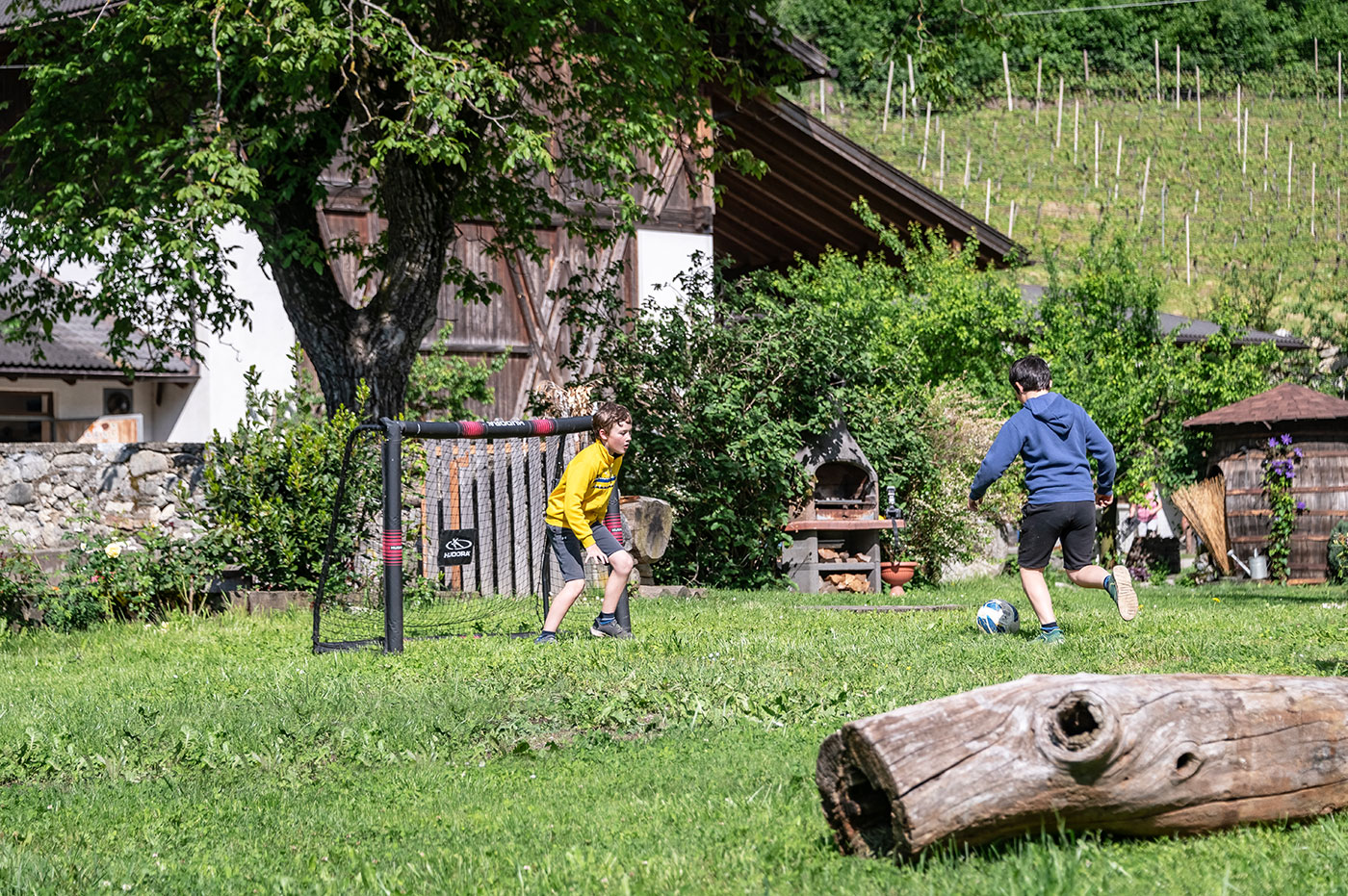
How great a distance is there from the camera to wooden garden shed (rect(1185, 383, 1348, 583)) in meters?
18.3

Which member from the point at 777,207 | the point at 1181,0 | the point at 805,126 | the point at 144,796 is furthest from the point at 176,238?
the point at 1181,0

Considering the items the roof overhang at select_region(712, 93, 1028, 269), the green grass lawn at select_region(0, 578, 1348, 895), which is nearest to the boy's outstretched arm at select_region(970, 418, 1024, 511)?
the green grass lawn at select_region(0, 578, 1348, 895)

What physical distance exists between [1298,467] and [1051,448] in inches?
463

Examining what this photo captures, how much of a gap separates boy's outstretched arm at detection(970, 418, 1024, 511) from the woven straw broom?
11869 mm

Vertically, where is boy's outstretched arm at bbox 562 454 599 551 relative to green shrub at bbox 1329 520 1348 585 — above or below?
above

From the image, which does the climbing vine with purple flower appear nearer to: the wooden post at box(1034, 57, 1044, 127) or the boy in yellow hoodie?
the boy in yellow hoodie

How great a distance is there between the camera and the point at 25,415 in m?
19.2

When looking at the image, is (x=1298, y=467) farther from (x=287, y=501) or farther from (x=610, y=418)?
(x=287, y=501)

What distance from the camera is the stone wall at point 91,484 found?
42.5 ft

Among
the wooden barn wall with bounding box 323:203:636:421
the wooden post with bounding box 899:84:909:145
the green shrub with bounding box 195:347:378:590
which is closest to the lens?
the green shrub with bounding box 195:347:378:590

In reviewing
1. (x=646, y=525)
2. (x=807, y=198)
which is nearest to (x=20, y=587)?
(x=646, y=525)

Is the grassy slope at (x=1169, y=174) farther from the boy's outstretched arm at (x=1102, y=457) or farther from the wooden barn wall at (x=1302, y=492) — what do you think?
the boy's outstretched arm at (x=1102, y=457)

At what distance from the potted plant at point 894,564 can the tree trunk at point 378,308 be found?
5785 millimetres

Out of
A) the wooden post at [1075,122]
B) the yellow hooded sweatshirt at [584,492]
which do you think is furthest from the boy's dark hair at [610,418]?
the wooden post at [1075,122]
